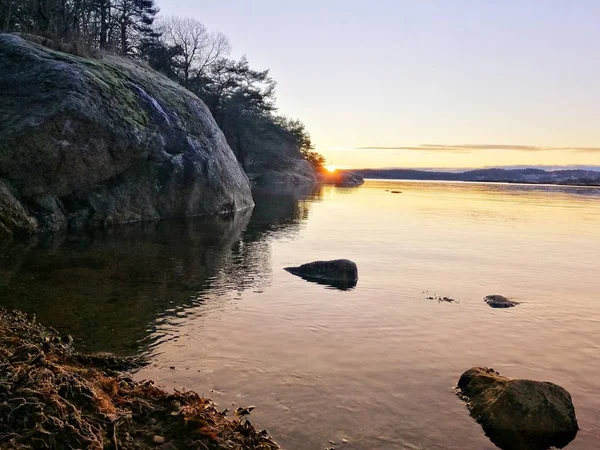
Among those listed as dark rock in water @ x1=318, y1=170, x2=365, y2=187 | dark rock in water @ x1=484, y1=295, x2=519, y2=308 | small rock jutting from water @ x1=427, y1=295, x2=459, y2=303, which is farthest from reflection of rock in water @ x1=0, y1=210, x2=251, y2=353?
dark rock in water @ x1=318, y1=170, x2=365, y2=187

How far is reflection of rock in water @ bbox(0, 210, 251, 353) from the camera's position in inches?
394

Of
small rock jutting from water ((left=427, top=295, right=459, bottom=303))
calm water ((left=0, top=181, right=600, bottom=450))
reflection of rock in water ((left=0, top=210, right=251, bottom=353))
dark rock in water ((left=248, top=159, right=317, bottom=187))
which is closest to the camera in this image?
calm water ((left=0, top=181, right=600, bottom=450))

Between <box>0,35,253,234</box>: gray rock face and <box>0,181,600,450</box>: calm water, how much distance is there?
2856 millimetres

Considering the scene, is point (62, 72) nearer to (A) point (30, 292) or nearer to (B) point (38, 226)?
(B) point (38, 226)

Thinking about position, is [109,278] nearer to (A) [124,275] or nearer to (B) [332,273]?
(A) [124,275]

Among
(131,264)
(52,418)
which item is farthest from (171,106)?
(52,418)

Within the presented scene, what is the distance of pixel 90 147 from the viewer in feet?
73.0

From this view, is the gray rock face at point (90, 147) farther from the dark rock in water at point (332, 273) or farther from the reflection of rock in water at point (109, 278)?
the dark rock in water at point (332, 273)

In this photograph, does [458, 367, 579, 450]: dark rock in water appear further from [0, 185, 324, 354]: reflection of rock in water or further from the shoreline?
[0, 185, 324, 354]: reflection of rock in water

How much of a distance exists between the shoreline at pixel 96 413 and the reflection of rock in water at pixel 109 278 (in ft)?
7.50

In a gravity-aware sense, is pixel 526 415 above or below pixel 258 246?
below

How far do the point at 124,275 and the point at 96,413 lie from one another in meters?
9.23

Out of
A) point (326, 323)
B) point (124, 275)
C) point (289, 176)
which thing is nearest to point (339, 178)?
point (289, 176)

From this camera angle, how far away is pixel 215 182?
31.3 metres
